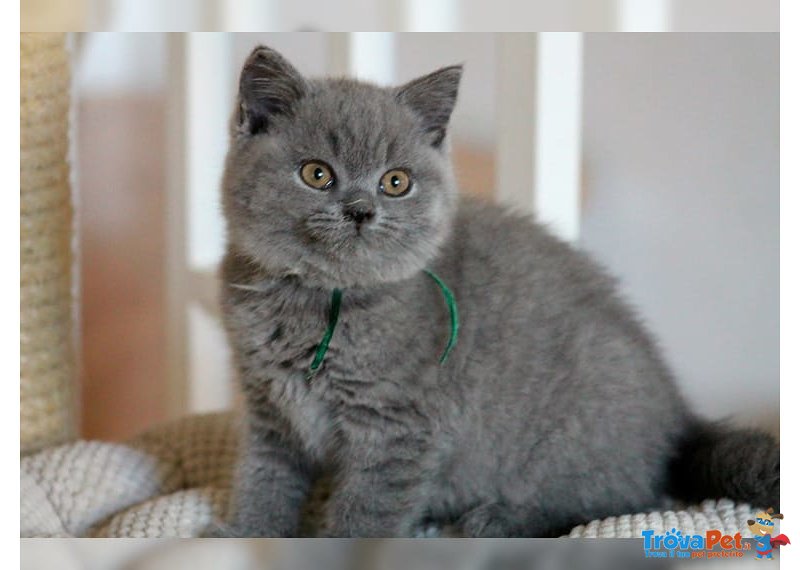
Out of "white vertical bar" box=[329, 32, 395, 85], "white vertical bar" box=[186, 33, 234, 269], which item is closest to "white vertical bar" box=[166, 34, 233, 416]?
"white vertical bar" box=[186, 33, 234, 269]

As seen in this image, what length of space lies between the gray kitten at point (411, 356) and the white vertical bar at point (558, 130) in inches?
5.2

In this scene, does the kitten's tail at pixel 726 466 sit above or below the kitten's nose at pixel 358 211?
below

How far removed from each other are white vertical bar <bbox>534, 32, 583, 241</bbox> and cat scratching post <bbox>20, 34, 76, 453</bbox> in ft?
2.27

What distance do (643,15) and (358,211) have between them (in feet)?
1.22

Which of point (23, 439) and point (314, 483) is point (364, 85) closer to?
point (314, 483)

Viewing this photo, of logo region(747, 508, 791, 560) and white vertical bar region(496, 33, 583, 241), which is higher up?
white vertical bar region(496, 33, 583, 241)

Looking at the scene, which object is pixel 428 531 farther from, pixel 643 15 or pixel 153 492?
pixel 643 15

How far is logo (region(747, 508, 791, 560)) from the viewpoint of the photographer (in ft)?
2.97

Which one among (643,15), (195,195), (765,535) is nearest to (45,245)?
(195,195)

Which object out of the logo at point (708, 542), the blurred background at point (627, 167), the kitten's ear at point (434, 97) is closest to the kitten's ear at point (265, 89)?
the kitten's ear at point (434, 97)

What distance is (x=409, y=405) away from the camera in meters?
1.02

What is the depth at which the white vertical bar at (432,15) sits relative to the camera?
965 millimetres

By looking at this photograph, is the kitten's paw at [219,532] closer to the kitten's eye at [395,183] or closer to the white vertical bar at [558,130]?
the kitten's eye at [395,183]

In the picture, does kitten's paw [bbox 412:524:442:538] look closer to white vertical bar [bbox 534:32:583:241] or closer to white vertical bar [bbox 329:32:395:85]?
white vertical bar [bbox 534:32:583:241]
